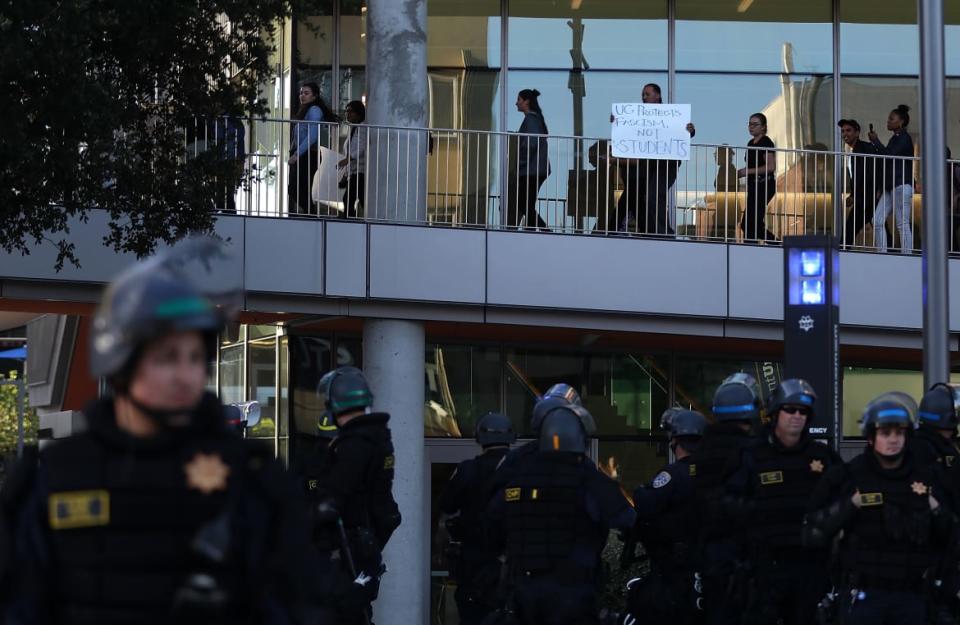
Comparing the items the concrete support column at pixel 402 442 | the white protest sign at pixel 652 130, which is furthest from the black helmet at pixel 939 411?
the concrete support column at pixel 402 442

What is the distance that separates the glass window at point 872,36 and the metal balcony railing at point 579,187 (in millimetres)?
1620

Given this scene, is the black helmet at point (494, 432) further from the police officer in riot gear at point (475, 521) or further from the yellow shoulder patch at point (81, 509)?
the yellow shoulder patch at point (81, 509)

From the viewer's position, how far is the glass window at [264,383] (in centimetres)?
1970

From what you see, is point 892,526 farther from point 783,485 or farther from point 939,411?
point 939,411

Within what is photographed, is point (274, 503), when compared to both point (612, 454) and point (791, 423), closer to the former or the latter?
point (791, 423)

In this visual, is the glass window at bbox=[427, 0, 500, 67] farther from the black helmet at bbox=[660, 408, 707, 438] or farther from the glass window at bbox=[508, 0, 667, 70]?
the black helmet at bbox=[660, 408, 707, 438]

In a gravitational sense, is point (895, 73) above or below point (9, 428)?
above

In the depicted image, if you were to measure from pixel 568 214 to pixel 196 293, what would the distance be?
47.4 feet

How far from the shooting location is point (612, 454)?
1933 cm

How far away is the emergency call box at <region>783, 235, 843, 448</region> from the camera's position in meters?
10.7

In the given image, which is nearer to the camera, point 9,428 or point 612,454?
point 612,454

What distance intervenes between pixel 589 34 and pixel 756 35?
7.05 ft

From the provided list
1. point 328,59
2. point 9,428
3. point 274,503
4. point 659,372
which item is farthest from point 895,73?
point 9,428

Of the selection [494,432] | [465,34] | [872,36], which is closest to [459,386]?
[465,34]
